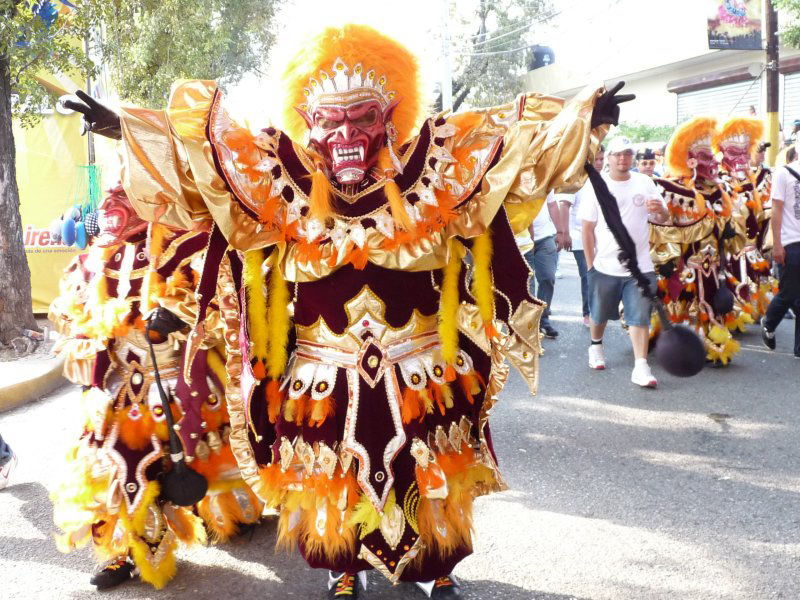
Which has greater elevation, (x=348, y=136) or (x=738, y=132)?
(x=738, y=132)

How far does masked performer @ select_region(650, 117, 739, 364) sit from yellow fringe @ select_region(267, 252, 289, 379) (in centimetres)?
438

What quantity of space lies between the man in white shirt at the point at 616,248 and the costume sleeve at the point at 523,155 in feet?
9.64

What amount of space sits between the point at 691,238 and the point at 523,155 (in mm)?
4240

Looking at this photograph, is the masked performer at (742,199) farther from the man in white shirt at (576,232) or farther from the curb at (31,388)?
the curb at (31,388)

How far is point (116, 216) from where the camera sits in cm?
304

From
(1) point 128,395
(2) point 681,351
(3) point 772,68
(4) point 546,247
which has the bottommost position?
(1) point 128,395

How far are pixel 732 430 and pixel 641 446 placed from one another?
0.69m

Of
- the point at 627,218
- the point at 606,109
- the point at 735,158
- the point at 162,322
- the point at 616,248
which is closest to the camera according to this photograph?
the point at 606,109

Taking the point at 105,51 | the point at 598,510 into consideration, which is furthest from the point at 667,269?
the point at 105,51

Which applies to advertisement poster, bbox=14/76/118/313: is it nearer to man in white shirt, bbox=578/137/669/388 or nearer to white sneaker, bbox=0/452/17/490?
white sneaker, bbox=0/452/17/490

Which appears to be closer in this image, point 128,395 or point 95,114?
point 95,114

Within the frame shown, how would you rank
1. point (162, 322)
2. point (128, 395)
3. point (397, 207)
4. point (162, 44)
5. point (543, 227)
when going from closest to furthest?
point (397, 207)
point (162, 322)
point (128, 395)
point (543, 227)
point (162, 44)

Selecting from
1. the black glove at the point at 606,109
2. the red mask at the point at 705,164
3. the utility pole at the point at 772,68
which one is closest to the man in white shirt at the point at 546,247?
the red mask at the point at 705,164

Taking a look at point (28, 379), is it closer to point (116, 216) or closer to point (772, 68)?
point (116, 216)
